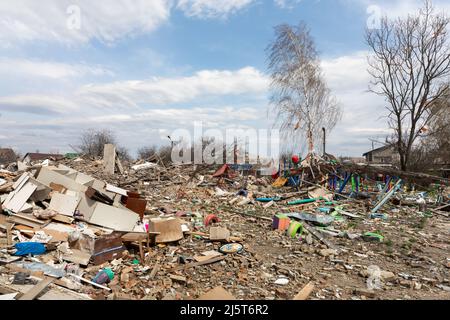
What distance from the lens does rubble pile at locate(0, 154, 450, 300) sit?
378 centimetres

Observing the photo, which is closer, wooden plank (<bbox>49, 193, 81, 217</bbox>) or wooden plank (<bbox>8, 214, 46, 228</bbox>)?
wooden plank (<bbox>8, 214, 46, 228</bbox>)

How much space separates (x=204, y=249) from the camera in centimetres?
510

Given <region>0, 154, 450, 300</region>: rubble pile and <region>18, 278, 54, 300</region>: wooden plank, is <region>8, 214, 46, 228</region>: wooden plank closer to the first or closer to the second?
<region>0, 154, 450, 300</region>: rubble pile

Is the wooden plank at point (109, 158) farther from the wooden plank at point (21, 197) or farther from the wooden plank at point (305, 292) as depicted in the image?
the wooden plank at point (305, 292)

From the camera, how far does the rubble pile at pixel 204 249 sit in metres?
3.78

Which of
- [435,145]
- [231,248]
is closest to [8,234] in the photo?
[231,248]

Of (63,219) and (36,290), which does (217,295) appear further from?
(63,219)

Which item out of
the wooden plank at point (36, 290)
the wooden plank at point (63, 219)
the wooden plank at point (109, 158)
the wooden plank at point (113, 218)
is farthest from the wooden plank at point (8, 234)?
the wooden plank at point (109, 158)

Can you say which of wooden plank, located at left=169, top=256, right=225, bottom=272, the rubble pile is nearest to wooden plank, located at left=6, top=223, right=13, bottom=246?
the rubble pile

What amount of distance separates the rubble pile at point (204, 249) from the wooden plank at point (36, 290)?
1 cm

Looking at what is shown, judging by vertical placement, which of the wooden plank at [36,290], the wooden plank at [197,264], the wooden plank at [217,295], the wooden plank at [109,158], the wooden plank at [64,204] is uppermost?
the wooden plank at [109,158]

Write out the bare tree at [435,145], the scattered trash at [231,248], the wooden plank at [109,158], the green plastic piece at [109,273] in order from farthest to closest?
the bare tree at [435,145] → the wooden plank at [109,158] → the scattered trash at [231,248] → the green plastic piece at [109,273]

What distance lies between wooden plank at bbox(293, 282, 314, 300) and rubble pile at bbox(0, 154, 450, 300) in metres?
0.01

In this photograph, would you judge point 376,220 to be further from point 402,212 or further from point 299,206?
point 299,206
